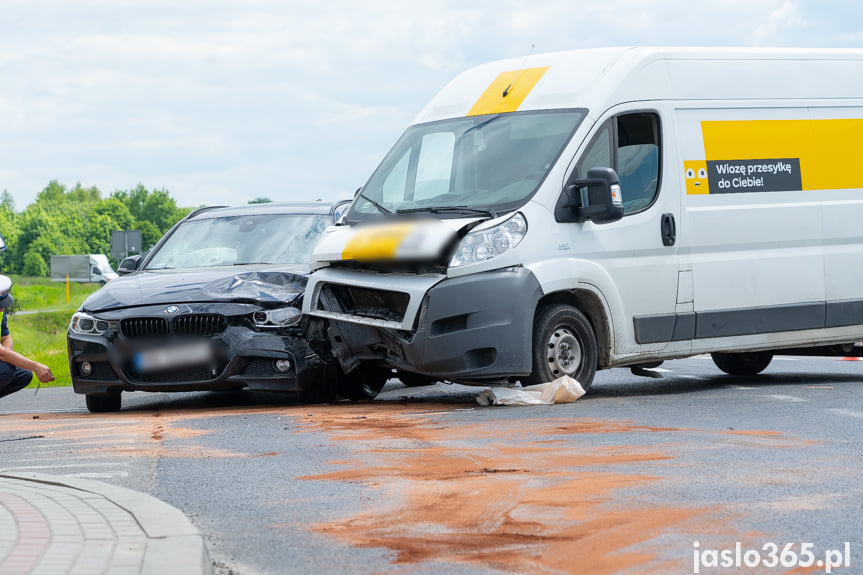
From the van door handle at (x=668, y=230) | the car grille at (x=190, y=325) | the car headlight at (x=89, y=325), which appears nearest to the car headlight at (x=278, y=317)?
the car grille at (x=190, y=325)

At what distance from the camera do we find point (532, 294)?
10.2m

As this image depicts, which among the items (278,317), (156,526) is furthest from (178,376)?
(156,526)

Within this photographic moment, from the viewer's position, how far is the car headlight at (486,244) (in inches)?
397

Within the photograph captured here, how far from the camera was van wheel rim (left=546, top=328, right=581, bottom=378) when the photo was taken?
35.1 feet

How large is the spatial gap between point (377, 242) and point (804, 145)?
13.4ft

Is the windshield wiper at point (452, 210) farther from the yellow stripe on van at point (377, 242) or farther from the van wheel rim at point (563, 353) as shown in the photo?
the van wheel rim at point (563, 353)

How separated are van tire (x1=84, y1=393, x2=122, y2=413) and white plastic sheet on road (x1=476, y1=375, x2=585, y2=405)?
350 centimetres

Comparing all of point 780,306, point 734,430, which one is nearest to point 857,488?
point 734,430

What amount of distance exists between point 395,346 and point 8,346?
10.1 ft

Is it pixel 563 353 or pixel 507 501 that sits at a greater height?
pixel 563 353

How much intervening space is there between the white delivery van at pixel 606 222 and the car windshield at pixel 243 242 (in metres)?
1.09

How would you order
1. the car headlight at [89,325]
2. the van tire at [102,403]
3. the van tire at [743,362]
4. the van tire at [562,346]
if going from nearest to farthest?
1. the van tire at [562,346]
2. the car headlight at [89,325]
3. the van tire at [102,403]
4. the van tire at [743,362]

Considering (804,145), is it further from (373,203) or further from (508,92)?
(373,203)

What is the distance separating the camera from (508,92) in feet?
37.7
